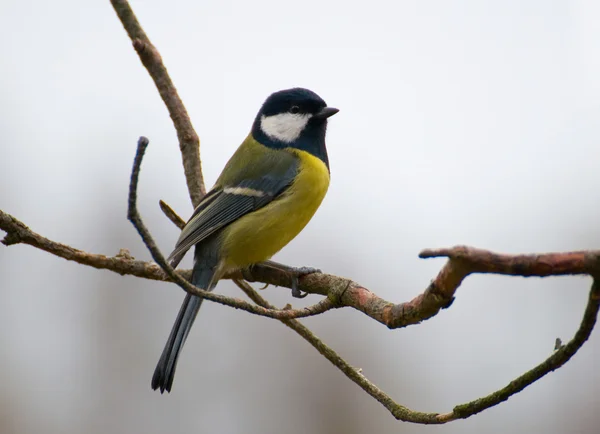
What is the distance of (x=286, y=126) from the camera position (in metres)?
3.88

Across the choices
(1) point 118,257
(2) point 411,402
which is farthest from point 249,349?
(1) point 118,257

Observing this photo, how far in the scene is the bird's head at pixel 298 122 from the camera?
12.5ft

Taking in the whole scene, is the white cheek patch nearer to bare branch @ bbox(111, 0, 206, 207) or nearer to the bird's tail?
bare branch @ bbox(111, 0, 206, 207)

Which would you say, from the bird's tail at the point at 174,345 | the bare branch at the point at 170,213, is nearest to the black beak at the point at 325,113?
the bare branch at the point at 170,213

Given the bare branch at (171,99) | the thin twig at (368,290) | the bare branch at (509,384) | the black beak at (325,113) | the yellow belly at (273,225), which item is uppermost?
the black beak at (325,113)

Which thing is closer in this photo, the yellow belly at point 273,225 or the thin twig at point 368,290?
the thin twig at point 368,290

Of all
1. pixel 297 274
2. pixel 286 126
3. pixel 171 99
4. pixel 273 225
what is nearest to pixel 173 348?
pixel 297 274

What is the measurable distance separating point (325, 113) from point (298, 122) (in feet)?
0.52

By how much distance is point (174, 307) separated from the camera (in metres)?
7.88

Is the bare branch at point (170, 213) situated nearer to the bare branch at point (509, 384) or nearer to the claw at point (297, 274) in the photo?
the claw at point (297, 274)

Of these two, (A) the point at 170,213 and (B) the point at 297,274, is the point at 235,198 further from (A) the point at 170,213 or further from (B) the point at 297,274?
(B) the point at 297,274

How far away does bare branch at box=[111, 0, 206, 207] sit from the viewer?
2775 millimetres

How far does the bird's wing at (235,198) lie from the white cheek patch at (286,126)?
0.57 feet

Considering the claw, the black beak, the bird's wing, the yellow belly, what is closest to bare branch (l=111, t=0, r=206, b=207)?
the bird's wing
